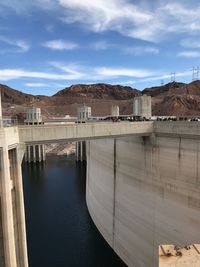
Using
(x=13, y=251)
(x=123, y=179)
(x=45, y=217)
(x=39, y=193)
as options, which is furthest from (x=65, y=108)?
(x=13, y=251)

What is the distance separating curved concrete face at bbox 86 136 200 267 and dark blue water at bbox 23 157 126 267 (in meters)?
1.97

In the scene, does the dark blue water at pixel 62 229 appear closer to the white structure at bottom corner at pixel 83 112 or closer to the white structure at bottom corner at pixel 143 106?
the white structure at bottom corner at pixel 143 106

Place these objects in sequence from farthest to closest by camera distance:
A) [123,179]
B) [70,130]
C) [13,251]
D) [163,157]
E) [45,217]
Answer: [45,217] < [123,179] < [163,157] < [70,130] < [13,251]

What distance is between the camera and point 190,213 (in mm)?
18891

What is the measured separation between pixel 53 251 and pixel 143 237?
10743 millimetres

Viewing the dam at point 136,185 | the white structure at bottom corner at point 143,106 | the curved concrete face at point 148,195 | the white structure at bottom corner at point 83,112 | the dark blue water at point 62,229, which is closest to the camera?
the dam at point 136,185

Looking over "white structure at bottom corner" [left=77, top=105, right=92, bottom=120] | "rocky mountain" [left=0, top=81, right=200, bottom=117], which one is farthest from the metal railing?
"rocky mountain" [left=0, top=81, right=200, bottom=117]

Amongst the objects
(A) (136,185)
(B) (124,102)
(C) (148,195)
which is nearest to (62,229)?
(A) (136,185)

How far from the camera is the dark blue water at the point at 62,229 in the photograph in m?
27.3

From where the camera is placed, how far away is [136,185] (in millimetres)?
24516

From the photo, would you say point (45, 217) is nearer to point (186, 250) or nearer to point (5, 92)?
point (186, 250)

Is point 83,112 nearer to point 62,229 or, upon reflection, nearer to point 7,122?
point 62,229

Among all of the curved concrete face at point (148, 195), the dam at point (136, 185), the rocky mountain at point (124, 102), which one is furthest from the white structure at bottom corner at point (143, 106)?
the rocky mountain at point (124, 102)

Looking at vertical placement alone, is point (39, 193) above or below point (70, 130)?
below
